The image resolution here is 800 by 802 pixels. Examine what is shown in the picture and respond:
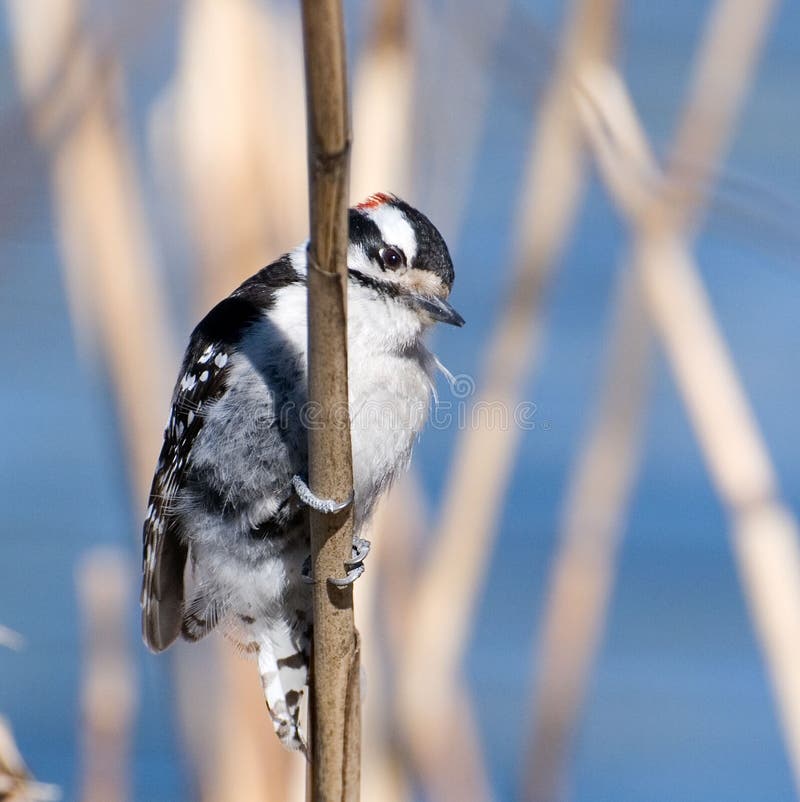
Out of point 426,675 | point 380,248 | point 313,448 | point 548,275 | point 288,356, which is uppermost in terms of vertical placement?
point 548,275

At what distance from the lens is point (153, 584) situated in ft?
5.85

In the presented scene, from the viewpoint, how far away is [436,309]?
161 centimetres

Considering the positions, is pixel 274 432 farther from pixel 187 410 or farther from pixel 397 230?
pixel 397 230

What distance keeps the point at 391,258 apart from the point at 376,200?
0.46 feet

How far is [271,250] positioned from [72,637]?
2.28 m

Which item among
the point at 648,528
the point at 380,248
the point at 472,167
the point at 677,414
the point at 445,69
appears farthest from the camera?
the point at 648,528

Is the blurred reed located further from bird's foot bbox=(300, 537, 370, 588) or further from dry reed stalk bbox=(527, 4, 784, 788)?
bird's foot bbox=(300, 537, 370, 588)

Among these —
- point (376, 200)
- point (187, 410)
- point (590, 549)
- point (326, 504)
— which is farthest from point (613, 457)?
point (326, 504)

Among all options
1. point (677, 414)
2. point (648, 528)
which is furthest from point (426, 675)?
point (648, 528)

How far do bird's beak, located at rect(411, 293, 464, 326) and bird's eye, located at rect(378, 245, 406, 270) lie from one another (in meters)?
0.07

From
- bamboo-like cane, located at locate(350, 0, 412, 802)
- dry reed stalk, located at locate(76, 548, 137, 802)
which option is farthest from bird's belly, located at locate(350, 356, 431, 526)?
dry reed stalk, located at locate(76, 548, 137, 802)

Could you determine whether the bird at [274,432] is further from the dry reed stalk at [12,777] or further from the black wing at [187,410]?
the dry reed stalk at [12,777]

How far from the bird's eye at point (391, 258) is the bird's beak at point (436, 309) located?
7 cm

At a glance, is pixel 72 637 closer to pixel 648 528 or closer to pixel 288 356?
pixel 648 528
